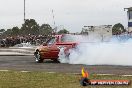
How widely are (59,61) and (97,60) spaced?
2534mm

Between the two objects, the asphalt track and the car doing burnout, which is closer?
the asphalt track

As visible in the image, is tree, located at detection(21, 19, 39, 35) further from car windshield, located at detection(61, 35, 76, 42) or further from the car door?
car windshield, located at detection(61, 35, 76, 42)

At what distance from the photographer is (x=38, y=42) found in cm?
5331

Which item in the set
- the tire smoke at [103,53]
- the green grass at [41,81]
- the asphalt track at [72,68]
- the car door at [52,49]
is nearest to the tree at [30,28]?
the car door at [52,49]

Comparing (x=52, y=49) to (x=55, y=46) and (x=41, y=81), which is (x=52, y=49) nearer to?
(x=55, y=46)

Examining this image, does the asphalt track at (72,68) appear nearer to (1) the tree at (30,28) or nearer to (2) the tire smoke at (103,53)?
(2) the tire smoke at (103,53)

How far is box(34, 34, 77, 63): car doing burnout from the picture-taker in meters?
22.3

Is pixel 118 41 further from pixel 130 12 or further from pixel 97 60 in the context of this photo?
pixel 130 12

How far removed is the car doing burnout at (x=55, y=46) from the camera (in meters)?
22.3

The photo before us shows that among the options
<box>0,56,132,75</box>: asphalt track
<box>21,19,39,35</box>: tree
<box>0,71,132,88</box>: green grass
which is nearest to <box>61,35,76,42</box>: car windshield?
<box>0,56,132,75</box>: asphalt track

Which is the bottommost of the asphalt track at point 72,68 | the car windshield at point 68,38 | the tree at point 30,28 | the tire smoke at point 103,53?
the asphalt track at point 72,68

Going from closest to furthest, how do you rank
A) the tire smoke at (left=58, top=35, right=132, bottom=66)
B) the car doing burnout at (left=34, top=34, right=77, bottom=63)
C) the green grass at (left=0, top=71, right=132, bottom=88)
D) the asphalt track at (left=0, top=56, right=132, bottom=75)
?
1. the green grass at (left=0, top=71, right=132, bottom=88)
2. the asphalt track at (left=0, top=56, right=132, bottom=75)
3. the tire smoke at (left=58, top=35, right=132, bottom=66)
4. the car doing burnout at (left=34, top=34, right=77, bottom=63)

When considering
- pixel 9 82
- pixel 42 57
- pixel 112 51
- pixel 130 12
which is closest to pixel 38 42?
pixel 130 12

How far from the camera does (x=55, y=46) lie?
2316 centimetres
